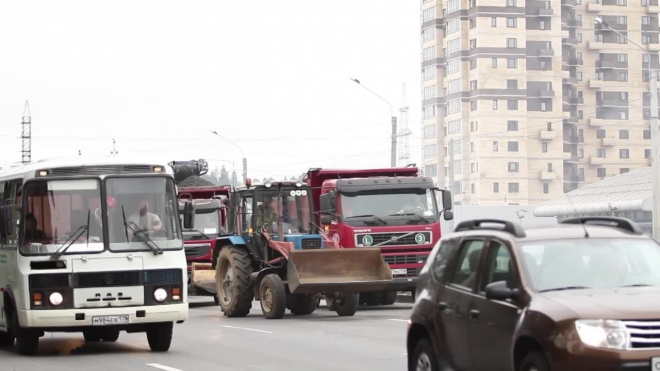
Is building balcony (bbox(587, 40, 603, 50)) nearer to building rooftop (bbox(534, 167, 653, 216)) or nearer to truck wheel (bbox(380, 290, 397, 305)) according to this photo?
building rooftop (bbox(534, 167, 653, 216))

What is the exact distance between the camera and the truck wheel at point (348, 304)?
26328 mm

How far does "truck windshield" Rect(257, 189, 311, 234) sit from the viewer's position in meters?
28.0

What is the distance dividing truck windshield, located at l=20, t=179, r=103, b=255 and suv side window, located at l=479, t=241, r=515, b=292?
8.55 m

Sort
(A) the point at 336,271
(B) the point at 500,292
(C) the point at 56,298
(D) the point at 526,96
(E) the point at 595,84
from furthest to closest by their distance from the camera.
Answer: (E) the point at 595,84 < (D) the point at 526,96 < (A) the point at 336,271 < (C) the point at 56,298 < (B) the point at 500,292

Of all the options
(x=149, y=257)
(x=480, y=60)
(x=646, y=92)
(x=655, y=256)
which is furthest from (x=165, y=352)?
(x=646, y=92)

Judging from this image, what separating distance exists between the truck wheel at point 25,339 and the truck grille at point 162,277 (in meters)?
1.71

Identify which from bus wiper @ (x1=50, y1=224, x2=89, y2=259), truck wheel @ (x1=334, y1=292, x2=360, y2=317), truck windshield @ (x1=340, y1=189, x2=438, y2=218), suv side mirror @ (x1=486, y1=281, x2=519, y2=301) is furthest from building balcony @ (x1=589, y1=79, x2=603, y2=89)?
suv side mirror @ (x1=486, y1=281, x2=519, y2=301)

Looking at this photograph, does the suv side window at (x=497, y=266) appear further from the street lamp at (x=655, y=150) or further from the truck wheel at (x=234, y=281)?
the street lamp at (x=655, y=150)

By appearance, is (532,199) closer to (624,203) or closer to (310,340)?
(624,203)

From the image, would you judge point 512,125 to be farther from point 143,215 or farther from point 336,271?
point 143,215

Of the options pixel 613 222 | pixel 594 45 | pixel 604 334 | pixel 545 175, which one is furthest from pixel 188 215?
pixel 594 45

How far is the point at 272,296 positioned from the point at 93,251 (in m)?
8.56

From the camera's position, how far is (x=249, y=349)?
18531mm

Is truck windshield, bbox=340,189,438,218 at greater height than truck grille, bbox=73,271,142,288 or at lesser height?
greater
